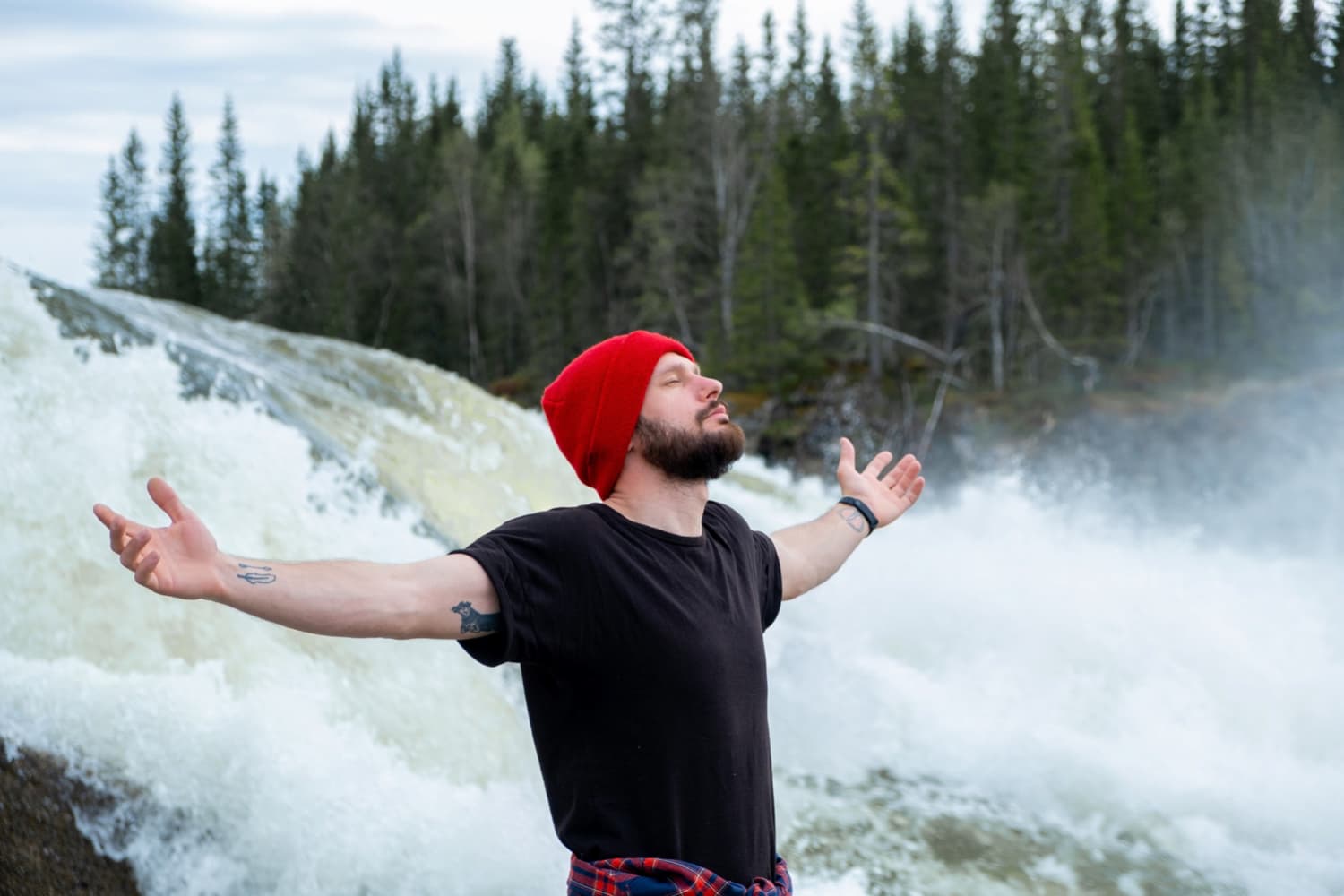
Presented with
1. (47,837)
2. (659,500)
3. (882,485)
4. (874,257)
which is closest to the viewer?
(659,500)

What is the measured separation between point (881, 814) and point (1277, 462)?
18541mm

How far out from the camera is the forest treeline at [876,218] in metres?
31.3

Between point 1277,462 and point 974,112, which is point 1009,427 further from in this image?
point 974,112

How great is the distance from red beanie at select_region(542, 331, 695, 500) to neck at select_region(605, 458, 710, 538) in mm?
34

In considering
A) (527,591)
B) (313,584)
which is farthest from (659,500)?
(313,584)

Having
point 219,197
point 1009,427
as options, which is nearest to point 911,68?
point 1009,427

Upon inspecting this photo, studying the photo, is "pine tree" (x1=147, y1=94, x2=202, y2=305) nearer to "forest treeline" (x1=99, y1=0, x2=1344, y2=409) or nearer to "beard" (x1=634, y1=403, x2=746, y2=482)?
"forest treeline" (x1=99, y1=0, x2=1344, y2=409)

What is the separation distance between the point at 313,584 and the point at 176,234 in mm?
49297

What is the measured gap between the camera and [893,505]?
2.81m

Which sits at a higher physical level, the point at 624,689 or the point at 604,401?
the point at 604,401

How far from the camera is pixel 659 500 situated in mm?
2133

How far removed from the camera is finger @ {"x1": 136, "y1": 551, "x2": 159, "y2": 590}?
1630 millimetres

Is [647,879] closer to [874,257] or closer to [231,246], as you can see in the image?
[874,257]

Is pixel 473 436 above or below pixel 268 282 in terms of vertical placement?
above
